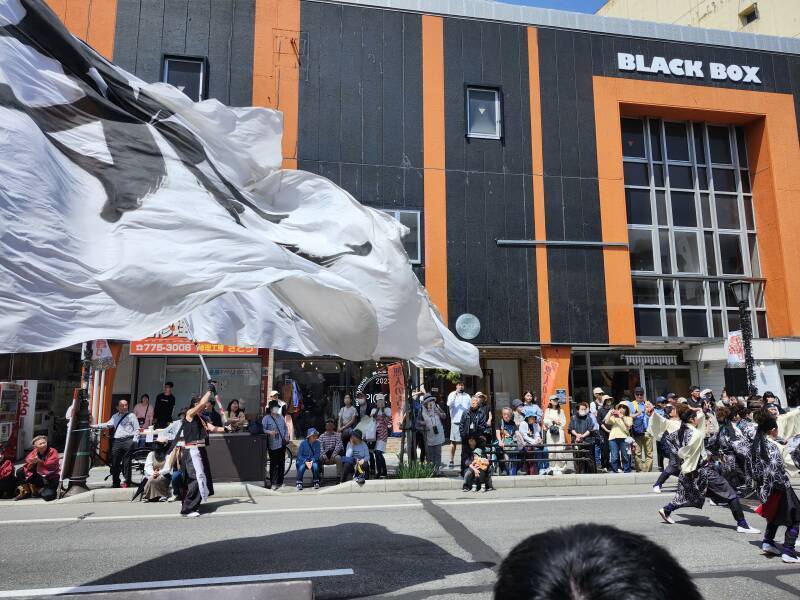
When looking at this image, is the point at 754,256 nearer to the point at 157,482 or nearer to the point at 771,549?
the point at 771,549

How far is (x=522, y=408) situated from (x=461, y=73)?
13812mm

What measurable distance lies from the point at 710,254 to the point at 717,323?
302 cm

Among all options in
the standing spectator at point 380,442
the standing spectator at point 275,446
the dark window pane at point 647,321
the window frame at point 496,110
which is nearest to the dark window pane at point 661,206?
the dark window pane at point 647,321

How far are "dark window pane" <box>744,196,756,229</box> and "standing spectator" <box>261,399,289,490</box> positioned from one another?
22.7 metres

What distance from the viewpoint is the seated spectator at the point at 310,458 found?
1288 cm

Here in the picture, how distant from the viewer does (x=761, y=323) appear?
24891mm

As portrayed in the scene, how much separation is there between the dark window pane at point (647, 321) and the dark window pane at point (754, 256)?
542 cm

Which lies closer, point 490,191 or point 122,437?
point 122,437

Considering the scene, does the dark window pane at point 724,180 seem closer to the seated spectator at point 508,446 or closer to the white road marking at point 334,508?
the seated spectator at point 508,446

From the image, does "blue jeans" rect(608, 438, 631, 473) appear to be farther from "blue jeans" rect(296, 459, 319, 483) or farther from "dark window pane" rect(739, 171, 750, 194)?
"dark window pane" rect(739, 171, 750, 194)

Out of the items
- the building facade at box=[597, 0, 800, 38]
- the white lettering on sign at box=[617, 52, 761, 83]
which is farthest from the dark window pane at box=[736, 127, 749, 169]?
the building facade at box=[597, 0, 800, 38]

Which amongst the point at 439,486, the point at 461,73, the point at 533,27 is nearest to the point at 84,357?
the point at 439,486

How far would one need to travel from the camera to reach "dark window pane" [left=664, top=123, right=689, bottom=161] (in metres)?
25.5

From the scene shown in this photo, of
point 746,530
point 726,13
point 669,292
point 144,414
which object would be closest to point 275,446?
point 144,414
